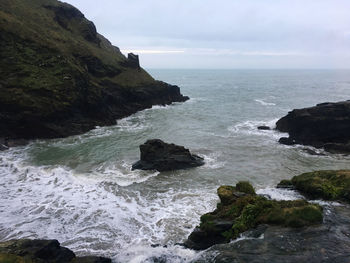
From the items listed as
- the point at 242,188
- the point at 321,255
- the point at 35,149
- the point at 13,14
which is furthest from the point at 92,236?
the point at 13,14

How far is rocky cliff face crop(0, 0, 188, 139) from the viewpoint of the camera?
156 feet

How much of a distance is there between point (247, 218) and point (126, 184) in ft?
54.6

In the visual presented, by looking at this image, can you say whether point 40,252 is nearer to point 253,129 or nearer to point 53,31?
point 253,129

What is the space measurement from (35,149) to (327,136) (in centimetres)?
4632

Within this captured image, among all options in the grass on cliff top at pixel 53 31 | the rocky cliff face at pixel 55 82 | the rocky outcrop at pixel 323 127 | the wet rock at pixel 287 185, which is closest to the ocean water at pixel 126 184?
the wet rock at pixel 287 185

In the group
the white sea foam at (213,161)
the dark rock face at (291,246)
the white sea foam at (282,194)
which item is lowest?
the white sea foam at (213,161)

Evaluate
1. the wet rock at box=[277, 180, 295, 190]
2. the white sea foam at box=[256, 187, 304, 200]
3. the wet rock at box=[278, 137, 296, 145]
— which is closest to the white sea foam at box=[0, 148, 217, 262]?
the white sea foam at box=[256, 187, 304, 200]

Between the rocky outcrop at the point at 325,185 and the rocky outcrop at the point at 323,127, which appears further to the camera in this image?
the rocky outcrop at the point at 323,127

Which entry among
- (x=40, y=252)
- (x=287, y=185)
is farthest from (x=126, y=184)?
(x=287, y=185)

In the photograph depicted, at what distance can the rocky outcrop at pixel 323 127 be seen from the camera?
44500 mm

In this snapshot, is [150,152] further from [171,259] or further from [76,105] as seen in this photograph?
[76,105]

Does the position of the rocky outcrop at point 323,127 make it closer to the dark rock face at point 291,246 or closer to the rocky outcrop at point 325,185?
the rocky outcrop at point 325,185

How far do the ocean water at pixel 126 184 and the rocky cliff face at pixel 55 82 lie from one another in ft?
15.5

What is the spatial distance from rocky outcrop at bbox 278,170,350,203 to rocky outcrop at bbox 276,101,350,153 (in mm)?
24402
